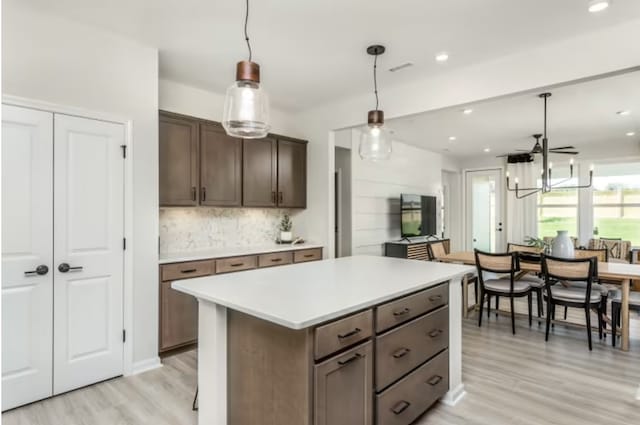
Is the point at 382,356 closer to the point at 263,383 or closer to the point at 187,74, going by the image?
the point at 263,383

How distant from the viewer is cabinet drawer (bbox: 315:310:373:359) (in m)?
1.64

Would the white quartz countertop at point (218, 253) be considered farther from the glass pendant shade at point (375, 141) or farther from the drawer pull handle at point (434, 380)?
the drawer pull handle at point (434, 380)

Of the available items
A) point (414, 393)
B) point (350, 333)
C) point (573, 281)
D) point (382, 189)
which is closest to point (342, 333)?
point (350, 333)

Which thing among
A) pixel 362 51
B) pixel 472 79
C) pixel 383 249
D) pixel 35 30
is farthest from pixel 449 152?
pixel 35 30

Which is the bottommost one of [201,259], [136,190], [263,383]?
[263,383]

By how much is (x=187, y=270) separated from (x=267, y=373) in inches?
79.2

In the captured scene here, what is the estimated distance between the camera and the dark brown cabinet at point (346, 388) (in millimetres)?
1646

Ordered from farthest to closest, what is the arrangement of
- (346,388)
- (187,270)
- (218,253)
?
(218,253)
(187,270)
(346,388)

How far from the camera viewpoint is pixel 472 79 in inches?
138

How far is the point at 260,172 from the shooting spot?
14.7ft

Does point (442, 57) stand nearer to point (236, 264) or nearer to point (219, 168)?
point (219, 168)

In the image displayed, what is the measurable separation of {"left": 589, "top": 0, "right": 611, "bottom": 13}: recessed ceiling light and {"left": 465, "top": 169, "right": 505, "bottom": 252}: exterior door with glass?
640 centimetres

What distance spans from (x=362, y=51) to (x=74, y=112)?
2.39 m

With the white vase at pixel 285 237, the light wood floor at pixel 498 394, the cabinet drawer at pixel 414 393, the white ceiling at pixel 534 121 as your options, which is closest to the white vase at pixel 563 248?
the light wood floor at pixel 498 394
